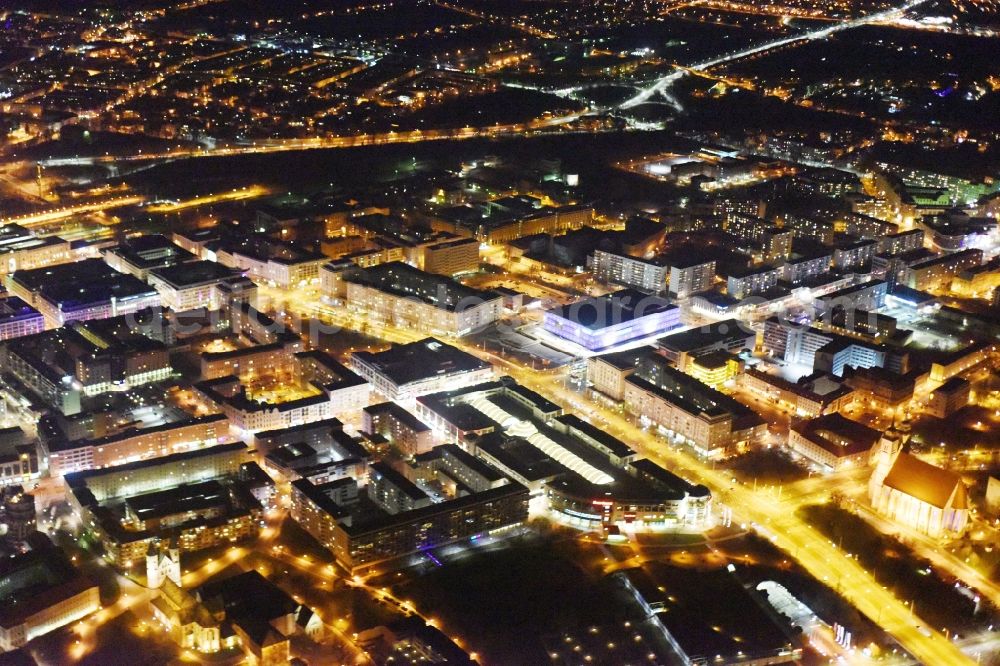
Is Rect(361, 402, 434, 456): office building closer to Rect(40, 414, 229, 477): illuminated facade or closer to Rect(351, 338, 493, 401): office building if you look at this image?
Rect(351, 338, 493, 401): office building

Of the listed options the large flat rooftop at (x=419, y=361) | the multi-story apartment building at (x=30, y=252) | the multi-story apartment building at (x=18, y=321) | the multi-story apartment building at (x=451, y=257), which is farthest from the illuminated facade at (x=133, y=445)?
the multi-story apartment building at (x=30, y=252)

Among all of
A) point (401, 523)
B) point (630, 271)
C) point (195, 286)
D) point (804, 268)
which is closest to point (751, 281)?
point (804, 268)

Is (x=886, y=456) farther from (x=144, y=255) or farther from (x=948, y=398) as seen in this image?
(x=144, y=255)

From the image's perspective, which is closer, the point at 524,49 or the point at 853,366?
the point at 853,366

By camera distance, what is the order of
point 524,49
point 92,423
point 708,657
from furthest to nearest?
point 524,49, point 92,423, point 708,657

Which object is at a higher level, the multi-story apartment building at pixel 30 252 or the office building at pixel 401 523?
the multi-story apartment building at pixel 30 252

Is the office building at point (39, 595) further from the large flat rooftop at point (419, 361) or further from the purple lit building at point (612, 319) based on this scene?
the purple lit building at point (612, 319)

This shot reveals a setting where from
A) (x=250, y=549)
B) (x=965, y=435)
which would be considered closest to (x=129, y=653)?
(x=250, y=549)

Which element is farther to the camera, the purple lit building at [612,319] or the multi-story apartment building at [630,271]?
the multi-story apartment building at [630,271]

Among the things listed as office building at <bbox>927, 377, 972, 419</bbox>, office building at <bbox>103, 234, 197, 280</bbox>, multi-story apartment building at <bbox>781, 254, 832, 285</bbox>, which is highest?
office building at <bbox>103, 234, 197, 280</bbox>

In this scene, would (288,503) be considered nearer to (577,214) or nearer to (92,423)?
(92,423)

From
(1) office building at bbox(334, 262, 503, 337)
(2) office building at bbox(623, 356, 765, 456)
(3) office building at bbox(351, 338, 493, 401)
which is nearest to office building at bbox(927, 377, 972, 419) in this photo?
(2) office building at bbox(623, 356, 765, 456)
